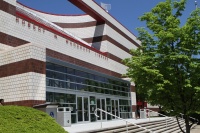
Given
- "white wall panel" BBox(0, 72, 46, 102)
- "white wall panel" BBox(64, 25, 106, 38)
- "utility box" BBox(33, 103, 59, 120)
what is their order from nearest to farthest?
"utility box" BBox(33, 103, 59, 120)
"white wall panel" BBox(0, 72, 46, 102)
"white wall panel" BBox(64, 25, 106, 38)

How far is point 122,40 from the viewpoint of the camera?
31719 mm

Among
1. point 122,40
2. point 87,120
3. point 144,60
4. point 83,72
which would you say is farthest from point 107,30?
point 144,60

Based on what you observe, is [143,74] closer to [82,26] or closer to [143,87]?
[143,87]

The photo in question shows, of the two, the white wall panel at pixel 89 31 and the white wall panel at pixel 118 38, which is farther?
the white wall panel at pixel 118 38

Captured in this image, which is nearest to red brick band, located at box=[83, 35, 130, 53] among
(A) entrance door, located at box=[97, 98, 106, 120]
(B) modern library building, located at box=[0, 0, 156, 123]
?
(B) modern library building, located at box=[0, 0, 156, 123]

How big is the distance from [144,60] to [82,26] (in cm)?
1766

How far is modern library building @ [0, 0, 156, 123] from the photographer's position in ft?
46.3

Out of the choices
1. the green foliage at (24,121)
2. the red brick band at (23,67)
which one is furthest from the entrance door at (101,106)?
the green foliage at (24,121)

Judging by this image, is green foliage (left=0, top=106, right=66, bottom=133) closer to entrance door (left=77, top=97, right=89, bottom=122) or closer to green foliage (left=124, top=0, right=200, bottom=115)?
green foliage (left=124, top=0, right=200, bottom=115)

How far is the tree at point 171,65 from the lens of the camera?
531 inches

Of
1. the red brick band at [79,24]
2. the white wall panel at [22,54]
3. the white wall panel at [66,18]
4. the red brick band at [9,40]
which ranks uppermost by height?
the white wall panel at [66,18]

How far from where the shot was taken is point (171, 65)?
1405 cm

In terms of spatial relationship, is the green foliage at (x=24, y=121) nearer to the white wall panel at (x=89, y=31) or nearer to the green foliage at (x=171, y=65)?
the green foliage at (x=171, y=65)

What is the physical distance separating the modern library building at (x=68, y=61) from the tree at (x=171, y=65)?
3654mm
